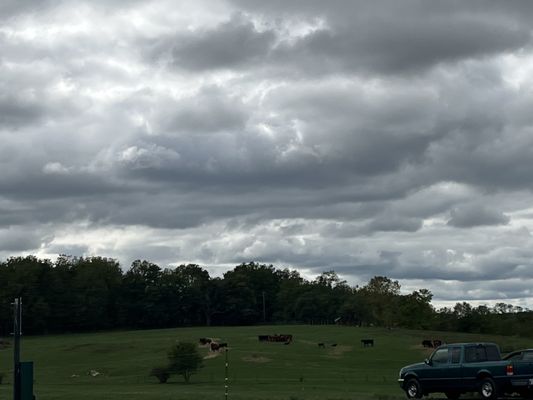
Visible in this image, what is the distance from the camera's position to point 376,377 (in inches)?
3120

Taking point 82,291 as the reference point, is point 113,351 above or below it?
below

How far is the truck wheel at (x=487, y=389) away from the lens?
33.7 m

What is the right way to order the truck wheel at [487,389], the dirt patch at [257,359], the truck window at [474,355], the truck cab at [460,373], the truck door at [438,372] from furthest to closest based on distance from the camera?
1. the dirt patch at [257,359]
2. the truck door at [438,372]
3. the truck window at [474,355]
4. the truck cab at [460,373]
5. the truck wheel at [487,389]

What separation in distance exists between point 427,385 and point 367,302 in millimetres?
143164

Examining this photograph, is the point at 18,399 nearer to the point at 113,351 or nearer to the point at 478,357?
the point at 478,357

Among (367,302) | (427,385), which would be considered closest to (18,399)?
(427,385)

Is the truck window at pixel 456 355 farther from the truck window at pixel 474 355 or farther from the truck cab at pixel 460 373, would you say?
the truck window at pixel 474 355

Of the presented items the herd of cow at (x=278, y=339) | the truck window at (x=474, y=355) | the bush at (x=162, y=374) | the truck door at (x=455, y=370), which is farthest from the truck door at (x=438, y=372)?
the herd of cow at (x=278, y=339)

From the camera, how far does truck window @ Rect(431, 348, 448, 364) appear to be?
118 ft

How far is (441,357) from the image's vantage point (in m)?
36.2

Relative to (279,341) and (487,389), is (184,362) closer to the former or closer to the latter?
(487,389)

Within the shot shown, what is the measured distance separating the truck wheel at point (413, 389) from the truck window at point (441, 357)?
4.01ft

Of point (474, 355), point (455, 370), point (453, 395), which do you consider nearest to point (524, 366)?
point (474, 355)

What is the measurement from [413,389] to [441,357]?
6.25 feet
